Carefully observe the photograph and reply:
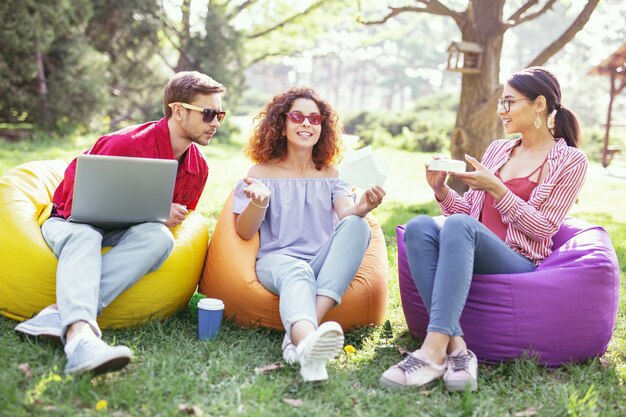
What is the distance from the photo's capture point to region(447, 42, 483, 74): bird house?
7.29m

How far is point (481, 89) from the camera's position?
24.5 feet

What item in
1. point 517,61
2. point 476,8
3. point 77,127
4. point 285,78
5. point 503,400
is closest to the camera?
point 503,400

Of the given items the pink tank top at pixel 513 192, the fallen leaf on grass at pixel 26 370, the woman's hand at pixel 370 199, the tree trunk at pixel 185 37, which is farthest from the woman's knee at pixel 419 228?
the tree trunk at pixel 185 37

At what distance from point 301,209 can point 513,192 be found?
106 centimetres

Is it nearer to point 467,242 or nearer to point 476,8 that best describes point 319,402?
point 467,242

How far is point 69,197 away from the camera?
3012 mm

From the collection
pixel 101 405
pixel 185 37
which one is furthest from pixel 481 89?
pixel 185 37

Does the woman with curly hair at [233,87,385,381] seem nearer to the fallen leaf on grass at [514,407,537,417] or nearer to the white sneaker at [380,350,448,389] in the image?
the white sneaker at [380,350,448,389]

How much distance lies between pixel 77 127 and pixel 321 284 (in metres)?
9.79

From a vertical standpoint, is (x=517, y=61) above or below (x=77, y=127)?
above

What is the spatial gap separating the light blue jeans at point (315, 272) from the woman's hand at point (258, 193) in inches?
10.9

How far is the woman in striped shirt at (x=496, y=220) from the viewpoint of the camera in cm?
257

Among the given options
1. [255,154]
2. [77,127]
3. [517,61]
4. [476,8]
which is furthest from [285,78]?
[255,154]

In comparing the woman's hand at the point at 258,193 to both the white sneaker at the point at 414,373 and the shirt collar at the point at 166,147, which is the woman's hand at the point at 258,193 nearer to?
the shirt collar at the point at 166,147
